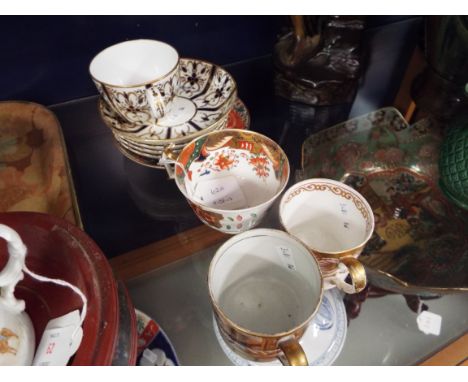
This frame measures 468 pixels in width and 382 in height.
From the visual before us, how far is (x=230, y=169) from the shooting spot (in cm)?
52

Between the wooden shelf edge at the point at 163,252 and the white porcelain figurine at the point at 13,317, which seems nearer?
the white porcelain figurine at the point at 13,317

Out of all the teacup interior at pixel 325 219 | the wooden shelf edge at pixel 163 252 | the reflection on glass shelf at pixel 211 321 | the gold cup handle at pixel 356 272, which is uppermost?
the gold cup handle at pixel 356 272

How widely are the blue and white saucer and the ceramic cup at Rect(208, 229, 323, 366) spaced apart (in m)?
0.03

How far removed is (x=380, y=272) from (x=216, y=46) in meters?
0.48

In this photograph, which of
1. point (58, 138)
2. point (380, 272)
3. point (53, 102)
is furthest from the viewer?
point (53, 102)

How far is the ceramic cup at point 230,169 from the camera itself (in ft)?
1.56

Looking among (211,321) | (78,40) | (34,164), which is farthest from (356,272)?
(78,40)

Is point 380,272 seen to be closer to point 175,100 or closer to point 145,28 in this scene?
point 175,100

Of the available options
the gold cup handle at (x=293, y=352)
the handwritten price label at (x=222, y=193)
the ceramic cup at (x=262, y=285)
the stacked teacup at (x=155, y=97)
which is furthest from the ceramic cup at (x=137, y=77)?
the gold cup handle at (x=293, y=352)

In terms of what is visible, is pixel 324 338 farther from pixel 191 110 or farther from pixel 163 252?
pixel 191 110

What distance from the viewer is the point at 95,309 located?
0.91 ft

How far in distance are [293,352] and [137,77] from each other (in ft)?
1.44

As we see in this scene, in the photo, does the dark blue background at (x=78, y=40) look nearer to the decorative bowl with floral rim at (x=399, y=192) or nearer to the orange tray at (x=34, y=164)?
the orange tray at (x=34, y=164)

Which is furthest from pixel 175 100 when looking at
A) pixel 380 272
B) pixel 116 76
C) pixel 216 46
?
pixel 380 272
